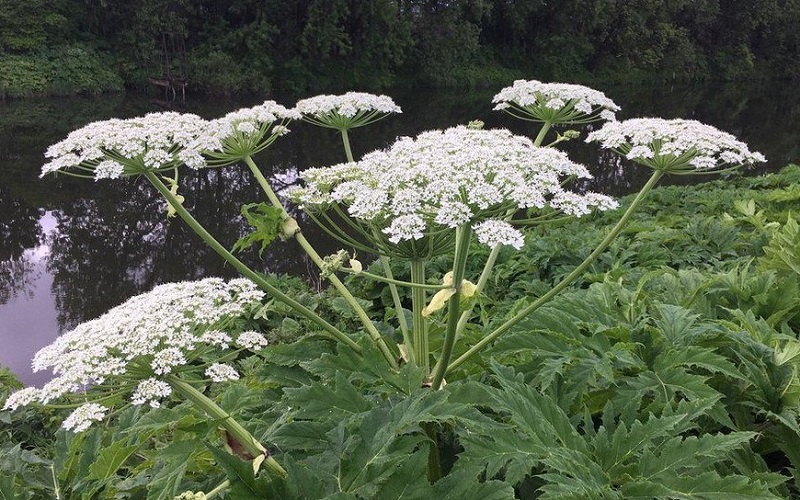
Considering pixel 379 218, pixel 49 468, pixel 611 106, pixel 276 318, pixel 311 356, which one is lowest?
pixel 276 318

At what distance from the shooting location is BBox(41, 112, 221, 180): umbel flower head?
2.51m

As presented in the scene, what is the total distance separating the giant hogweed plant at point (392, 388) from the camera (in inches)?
69.7

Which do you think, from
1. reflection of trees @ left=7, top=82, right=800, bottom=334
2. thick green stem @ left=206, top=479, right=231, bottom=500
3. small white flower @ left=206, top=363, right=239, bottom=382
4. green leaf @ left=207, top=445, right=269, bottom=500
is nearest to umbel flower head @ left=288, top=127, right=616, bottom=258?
small white flower @ left=206, top=363, right=239, bottom=382

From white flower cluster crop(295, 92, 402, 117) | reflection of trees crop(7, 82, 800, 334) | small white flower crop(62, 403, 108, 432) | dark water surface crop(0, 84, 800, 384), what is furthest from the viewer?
reflection of trees crop(7, 82, 800, 334)

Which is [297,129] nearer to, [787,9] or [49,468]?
[49,468]

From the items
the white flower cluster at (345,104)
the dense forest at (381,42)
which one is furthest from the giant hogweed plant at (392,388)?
the dense forest at (381,42)

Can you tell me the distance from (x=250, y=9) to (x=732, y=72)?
53.5 meters

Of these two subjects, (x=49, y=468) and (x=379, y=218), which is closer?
(x=379, y=218)

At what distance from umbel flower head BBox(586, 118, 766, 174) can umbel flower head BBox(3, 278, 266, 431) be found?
182cm

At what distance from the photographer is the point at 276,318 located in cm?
674

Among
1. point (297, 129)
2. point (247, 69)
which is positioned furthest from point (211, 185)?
point (247, 69)

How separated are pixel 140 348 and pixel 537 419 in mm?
1330

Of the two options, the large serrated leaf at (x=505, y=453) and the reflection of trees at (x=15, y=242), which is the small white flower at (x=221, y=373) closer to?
the large serrated leaf at (x=505, y=453)

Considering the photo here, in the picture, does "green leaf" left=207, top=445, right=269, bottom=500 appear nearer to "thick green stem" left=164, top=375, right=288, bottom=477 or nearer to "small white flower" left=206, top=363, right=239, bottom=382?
"thick green stem" left=164, top=375, right=288, bottom=477
